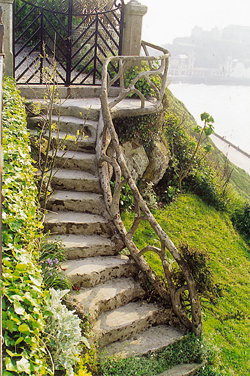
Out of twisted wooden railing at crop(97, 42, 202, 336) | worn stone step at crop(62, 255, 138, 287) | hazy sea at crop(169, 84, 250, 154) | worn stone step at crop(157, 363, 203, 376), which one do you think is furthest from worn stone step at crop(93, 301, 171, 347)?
hazy sea at crop(169, 84, 250, 154)

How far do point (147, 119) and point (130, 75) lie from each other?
148 centimetres

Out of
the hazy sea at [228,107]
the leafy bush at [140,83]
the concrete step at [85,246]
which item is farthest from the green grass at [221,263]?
the hazy sea at [228,107]

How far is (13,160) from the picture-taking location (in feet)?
10.9

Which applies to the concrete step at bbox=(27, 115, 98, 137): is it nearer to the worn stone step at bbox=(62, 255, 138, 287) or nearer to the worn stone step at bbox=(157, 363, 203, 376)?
the worn stone step at bbox=(62, 255, 138, 287)

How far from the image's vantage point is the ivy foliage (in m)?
1.86

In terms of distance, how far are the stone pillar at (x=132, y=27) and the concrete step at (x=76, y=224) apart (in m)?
4.81

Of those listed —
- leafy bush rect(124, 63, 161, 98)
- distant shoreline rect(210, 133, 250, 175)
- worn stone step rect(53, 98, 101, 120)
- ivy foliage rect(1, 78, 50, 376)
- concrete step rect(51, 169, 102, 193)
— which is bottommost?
distant shoreline rect(210, 133, 250, 175)

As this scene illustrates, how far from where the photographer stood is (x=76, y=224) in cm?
483

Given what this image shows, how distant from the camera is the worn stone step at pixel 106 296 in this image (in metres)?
3.91

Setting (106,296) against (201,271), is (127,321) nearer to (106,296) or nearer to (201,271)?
(106,296)

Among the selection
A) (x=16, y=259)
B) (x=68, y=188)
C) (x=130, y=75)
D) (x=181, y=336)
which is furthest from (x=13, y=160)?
(x=130, y=75)

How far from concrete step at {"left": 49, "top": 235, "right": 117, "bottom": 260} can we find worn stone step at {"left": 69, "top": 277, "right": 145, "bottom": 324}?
0.44m

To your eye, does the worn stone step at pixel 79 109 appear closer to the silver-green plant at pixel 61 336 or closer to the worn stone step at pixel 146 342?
the worn stone step at pixel 146 342

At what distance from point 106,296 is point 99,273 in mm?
323
